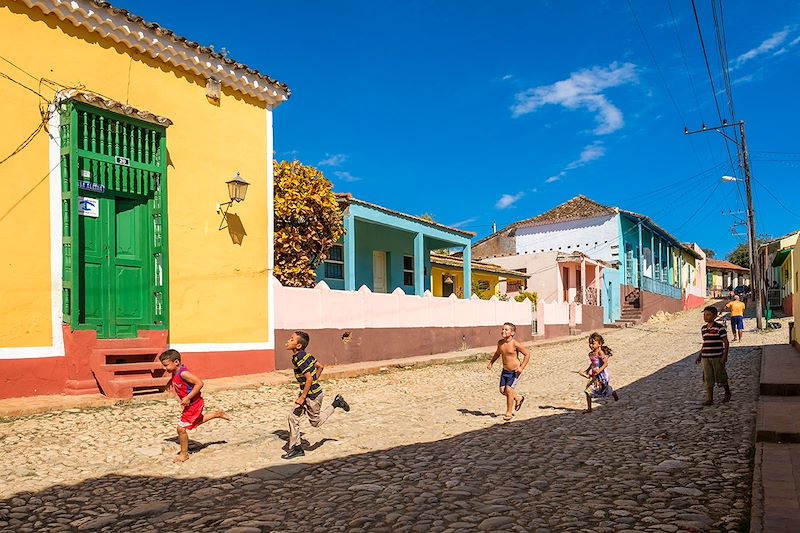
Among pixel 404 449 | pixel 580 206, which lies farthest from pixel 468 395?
pixel 580 206

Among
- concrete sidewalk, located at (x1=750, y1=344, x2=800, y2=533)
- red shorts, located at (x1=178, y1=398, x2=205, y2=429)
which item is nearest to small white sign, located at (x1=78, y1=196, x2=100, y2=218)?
red shorts, located at (x1=178, y1=398, x2=205, y2=429)

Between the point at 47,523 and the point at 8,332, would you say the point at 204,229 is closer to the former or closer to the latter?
the point at 8,332

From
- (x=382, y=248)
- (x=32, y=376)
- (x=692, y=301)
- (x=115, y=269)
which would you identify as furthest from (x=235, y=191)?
(x=692, y=301)

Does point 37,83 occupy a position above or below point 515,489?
above

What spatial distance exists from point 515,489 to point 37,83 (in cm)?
795

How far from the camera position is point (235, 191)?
10.9m

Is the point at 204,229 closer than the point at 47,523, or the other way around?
the point at 47,523

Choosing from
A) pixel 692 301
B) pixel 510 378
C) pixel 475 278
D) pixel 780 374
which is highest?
pixel 475 278

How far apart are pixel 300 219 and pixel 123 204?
4.78 metres

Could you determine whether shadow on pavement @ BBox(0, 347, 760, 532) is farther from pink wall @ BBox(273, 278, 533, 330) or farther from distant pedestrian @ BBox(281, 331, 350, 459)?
pink wall @ BBox(273, 278, 533, 330)

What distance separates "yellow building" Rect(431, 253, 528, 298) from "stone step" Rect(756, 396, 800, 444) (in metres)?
17.1

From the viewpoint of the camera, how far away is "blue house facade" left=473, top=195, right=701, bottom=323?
34438 millimetres

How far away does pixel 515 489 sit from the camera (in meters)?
4.57

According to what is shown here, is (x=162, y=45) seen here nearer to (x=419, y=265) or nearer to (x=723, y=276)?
(x=419, y=265)
